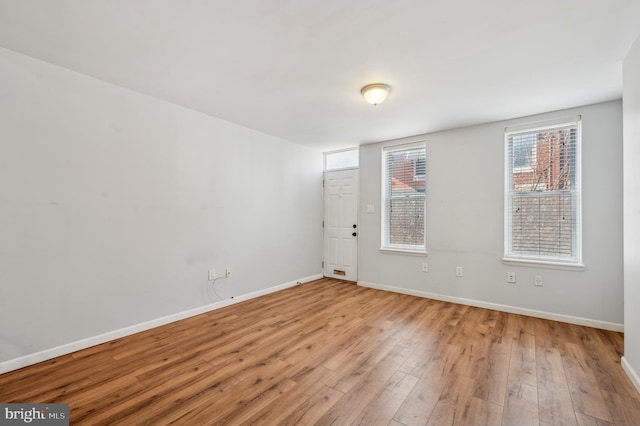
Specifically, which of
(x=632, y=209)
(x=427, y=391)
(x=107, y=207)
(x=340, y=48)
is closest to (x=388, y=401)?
(x=427, y=391)

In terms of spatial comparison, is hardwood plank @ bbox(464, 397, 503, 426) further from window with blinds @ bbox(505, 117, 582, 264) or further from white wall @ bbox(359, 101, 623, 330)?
window with blinds @ bbox(505, 117, 582, 264)

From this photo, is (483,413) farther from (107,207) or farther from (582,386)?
(107,207)

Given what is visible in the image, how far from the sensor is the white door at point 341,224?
16.8ft

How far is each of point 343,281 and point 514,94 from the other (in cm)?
371

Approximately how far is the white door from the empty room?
0.84m

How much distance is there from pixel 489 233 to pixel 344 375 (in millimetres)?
2782

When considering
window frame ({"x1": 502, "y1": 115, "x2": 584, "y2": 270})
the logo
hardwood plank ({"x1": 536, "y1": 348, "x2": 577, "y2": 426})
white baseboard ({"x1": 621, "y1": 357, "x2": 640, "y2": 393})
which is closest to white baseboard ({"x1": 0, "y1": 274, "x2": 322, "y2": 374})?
the logo

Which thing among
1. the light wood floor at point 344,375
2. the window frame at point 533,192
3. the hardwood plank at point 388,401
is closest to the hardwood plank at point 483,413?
the light wood floor at point 344,375

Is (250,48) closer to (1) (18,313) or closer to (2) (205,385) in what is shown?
(2) (205,385)

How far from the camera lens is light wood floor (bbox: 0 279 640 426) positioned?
1.72 metres

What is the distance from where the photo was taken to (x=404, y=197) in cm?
454

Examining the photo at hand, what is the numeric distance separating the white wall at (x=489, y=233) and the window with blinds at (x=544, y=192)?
0.35 feet

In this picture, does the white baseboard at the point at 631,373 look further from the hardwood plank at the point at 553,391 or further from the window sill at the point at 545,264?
the window sill at the point at 545,264

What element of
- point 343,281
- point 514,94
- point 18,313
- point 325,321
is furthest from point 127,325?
point 514,94
